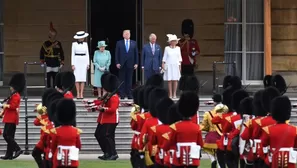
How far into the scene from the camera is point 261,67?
26984 millimetres

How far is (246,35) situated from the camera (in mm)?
26969

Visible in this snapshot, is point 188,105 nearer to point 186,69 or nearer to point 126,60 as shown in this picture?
point 126,60

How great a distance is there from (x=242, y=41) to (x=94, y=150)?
262 inches

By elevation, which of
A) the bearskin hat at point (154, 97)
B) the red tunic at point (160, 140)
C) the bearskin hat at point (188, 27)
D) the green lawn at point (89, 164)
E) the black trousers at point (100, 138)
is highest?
the bearskin hat at point (188, 27)

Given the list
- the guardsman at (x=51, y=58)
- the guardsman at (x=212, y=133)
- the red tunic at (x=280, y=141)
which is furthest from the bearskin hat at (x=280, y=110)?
the guardsman at (x=51, y=58)

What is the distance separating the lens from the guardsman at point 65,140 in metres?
14.6

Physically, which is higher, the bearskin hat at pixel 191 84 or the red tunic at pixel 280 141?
the bearskin hat at pixel 191 84

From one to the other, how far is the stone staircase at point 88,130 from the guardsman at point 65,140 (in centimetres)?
731

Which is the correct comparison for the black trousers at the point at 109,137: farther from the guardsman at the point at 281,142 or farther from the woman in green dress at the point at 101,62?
the guardsman at the point at 281,142

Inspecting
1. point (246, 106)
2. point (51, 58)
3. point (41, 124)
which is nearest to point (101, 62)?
point (51, 58)

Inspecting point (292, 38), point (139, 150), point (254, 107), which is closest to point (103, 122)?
point (139, 150)

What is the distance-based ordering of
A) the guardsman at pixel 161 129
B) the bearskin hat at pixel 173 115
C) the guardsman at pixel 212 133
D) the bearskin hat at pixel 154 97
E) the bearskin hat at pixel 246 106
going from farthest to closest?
the guardsman at pixel 212 133, the bearskin hat at pixel 246 106, the bearskin hat at pixel 154 97, the guardsman at pixel 161 129, the bearskin hat at pixel 173 115

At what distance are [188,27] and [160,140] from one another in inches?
463

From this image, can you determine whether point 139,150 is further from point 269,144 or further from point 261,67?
point 261,67
